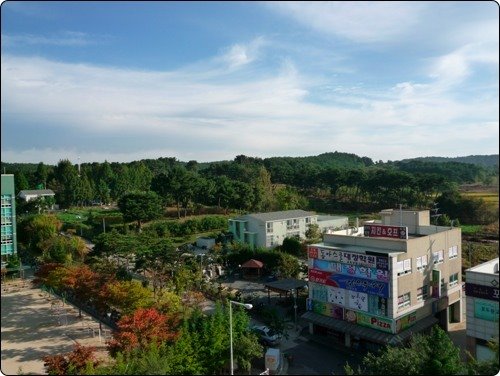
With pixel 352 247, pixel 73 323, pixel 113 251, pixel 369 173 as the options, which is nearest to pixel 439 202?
pixel 369 173

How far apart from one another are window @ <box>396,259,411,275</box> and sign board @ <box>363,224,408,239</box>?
1203 millimetres

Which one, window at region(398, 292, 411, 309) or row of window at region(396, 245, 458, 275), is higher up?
row of window at region(396, 245, 458, 275)

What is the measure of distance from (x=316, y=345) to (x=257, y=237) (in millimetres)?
17073

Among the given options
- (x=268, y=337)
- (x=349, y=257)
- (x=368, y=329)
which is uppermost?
(x=349, y=257)

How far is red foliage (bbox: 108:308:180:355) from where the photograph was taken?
13172 mm

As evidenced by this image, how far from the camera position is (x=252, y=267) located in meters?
27.1

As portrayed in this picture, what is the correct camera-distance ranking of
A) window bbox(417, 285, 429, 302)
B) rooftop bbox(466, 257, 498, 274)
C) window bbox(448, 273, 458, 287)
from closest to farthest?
rooftop bbox(466, 257, 498, 274) < window bbox(417, 285, 429, 302) < window bbox(448, 273, 458, 287)

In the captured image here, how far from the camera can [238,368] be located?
1420 centimetres

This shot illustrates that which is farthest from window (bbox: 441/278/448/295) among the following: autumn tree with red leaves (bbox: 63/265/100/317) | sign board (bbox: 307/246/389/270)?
autumn tree with red leaves (bbox: 63/265/100/317)

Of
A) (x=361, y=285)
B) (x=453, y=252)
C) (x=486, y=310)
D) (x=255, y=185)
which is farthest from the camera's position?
(x=255, y=185)

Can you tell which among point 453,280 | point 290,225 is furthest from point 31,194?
point 453,280

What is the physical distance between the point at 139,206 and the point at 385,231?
26895mm

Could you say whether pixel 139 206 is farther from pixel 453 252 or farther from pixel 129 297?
pixel 453 252

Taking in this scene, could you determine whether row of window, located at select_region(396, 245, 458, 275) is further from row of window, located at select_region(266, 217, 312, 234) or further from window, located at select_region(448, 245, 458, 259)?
row of window, located at select_region(266, 217, 312, 234)
